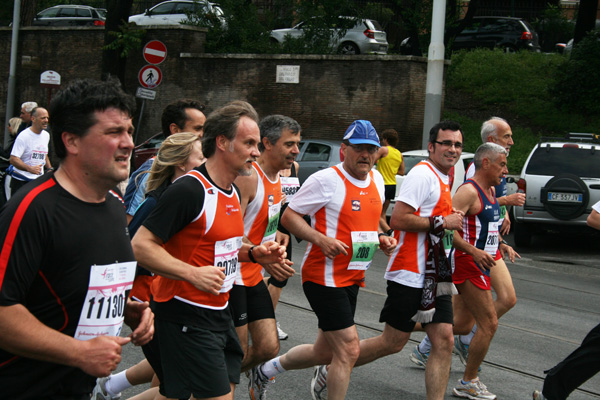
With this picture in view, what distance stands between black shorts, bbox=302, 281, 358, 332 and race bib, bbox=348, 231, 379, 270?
17cm

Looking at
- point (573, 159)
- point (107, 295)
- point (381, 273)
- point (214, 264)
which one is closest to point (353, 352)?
point (214, 264)

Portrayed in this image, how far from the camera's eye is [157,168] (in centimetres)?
454

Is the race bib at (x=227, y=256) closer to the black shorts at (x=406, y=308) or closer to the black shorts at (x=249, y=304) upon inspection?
the black shorts at (x=249, y=304)

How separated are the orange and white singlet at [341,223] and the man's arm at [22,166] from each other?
23.7 ft

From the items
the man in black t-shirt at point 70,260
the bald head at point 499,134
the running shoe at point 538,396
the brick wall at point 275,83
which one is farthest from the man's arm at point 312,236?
the brick wall at point 275,83

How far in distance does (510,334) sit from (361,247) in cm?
327

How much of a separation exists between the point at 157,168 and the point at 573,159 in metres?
10.2

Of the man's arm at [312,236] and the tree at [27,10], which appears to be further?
the tree at [27,10]

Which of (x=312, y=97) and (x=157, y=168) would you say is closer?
(x=157, y=168)

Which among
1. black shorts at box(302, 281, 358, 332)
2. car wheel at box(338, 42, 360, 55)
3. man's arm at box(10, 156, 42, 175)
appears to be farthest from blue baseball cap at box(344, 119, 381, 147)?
car wheel at box(338, 42, 360, 55)

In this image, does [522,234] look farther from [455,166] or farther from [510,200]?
[510,200]

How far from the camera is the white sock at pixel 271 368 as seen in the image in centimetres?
526

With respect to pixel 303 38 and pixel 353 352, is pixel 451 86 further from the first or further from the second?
pixel 353 352

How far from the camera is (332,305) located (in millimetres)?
4898
